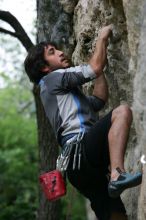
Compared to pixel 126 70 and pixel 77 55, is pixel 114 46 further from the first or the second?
pixel 77 55

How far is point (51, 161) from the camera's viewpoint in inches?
426

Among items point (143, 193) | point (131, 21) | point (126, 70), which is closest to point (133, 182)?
point (143, 193)

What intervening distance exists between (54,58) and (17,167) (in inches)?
662

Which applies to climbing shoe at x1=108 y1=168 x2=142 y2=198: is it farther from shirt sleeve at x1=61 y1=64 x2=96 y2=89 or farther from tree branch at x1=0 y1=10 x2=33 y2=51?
tree branch at x1=0 y1=10 x2=33 y2=51

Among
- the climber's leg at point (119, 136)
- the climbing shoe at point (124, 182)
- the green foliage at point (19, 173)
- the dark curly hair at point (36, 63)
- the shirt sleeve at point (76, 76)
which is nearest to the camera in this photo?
the climbing shoe at point (124, 182)

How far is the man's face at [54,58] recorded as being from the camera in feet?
22.1

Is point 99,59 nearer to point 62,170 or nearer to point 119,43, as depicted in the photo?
point 119,43

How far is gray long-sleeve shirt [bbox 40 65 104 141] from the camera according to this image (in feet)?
21.0

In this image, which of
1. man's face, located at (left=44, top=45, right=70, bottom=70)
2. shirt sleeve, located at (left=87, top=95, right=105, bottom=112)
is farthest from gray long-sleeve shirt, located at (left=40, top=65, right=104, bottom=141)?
shirt sleeve, located at (left=87, top=95, right=105, bottom=112)

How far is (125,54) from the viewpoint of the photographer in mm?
7574

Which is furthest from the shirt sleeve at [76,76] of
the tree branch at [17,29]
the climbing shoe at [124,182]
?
the tree branch at [17,29]

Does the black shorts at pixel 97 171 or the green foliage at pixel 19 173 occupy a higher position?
the black shorts at pixel 97 171

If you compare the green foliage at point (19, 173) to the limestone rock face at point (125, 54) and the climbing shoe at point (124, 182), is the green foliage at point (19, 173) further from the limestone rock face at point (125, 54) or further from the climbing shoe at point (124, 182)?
the climbing shoe at point (124, 182)

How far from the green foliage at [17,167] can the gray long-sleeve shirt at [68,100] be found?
40.8 ft
